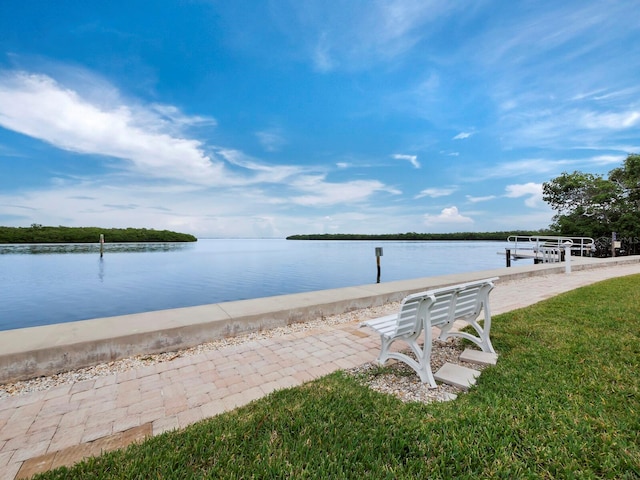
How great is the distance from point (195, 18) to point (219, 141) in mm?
11219

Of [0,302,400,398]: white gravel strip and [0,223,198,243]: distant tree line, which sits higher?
[0,223,198,243]: distant tree line

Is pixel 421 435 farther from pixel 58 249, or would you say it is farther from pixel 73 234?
pixel 73 234

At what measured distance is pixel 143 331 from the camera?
3.83 m

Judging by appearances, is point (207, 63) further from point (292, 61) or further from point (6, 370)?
point (6, 370)

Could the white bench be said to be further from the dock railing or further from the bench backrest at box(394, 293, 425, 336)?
the dock railing

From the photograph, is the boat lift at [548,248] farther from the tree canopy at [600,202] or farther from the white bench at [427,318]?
the white bench at [427,318]

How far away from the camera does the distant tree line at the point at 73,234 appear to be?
42250 mm

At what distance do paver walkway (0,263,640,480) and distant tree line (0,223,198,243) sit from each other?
57.0m

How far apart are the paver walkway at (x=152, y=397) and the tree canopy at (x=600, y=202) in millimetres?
29146

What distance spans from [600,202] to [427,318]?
3039 cm

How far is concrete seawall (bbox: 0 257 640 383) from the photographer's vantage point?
3.27 meters

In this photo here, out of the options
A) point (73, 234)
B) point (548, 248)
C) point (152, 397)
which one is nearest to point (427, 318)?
point (152, 397)

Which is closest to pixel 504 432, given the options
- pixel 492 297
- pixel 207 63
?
pixel 492 297

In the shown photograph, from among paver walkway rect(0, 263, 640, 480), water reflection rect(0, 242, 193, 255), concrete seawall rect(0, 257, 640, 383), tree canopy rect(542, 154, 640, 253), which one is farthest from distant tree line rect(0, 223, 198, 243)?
tree canopy rect(542, 154, 640, 253)
